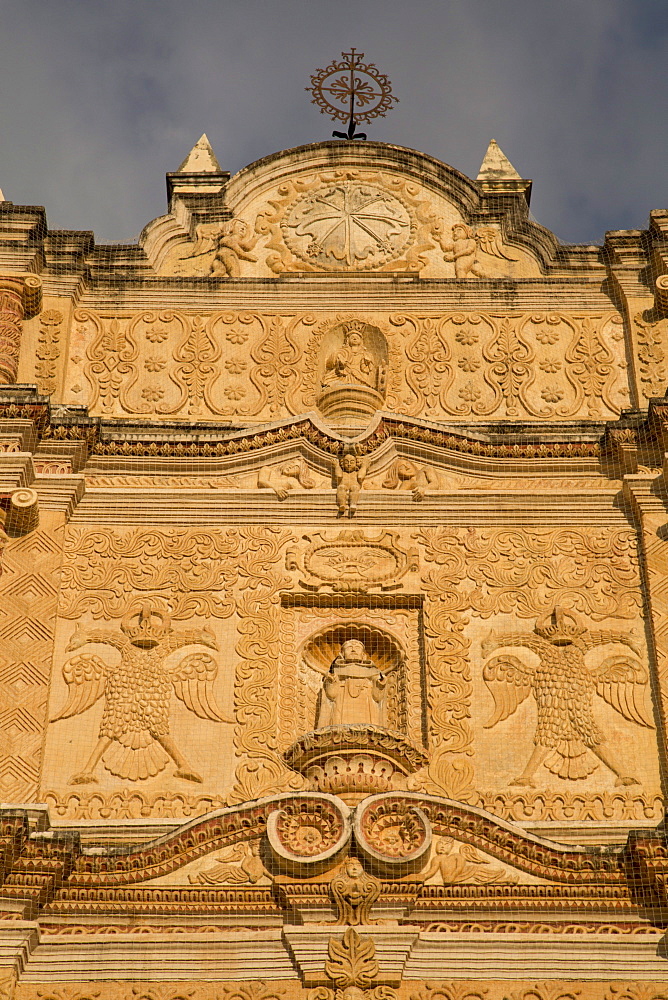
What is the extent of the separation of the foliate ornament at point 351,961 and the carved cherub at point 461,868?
0.58m

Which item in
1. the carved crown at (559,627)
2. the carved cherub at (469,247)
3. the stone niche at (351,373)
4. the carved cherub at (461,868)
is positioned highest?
the carved cherub at (469,247)

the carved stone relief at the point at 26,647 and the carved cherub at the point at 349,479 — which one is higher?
the carved cherub at the point at 349,479

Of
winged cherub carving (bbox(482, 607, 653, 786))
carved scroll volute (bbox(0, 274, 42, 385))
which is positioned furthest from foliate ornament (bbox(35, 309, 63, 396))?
winged cherub carving (bbox(482, 607, 653, 786))

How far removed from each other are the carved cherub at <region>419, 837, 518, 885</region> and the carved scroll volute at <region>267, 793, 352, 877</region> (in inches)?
23.2

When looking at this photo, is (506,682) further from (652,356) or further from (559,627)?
(652,356)

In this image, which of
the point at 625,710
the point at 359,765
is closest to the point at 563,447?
the point at 625,710

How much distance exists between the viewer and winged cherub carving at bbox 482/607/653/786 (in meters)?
12.2

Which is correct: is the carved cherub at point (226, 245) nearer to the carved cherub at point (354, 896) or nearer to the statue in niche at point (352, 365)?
the statue in niche at point (352, 365)

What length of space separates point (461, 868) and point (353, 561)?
110 inches

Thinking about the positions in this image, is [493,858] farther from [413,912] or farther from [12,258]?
[12,258]

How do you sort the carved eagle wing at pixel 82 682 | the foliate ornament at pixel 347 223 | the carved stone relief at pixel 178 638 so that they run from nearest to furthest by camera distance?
the carved stone relief at pixel 178 638, the carved eagle wing at pixel 82 682, the foliate ornament at pixel 347 223

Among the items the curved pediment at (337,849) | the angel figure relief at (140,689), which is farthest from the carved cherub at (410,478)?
the curved pediment at (337,849)

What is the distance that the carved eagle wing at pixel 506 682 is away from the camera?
41.0ft

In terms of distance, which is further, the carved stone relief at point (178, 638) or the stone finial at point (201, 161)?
the stone finial at point (201, 161)
